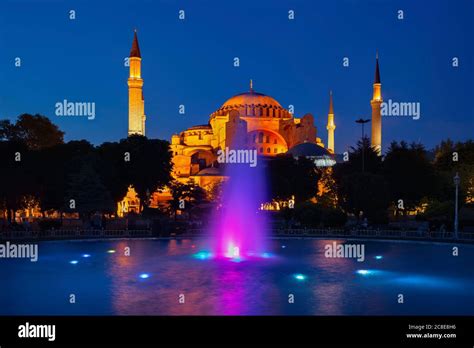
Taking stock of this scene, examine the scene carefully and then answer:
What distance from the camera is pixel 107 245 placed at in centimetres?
2712

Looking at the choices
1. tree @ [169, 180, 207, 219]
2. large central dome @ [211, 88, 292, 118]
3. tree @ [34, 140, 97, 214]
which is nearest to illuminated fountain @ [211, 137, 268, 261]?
tree @ [169, 180, 207, 219]

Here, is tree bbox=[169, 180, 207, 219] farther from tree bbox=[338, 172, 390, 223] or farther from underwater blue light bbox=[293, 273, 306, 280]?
underwater blue light bbox=[293, 273, 306, 280]

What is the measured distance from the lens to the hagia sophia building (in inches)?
2682

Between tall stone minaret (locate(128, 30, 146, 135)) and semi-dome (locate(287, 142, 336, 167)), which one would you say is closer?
tall stone minaret (locate(128, 30, 146, 135))

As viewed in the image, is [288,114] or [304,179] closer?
[304,179]

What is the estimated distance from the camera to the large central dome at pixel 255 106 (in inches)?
3741

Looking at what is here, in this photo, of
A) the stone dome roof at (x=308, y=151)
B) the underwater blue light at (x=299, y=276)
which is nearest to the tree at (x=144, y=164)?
the stone dome roof at (x=308, y=151)

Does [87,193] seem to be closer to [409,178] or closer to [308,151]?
[409,178]

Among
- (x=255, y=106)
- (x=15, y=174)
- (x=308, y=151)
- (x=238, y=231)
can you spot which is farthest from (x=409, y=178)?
(x=255, y=106)

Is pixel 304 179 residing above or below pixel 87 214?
above
